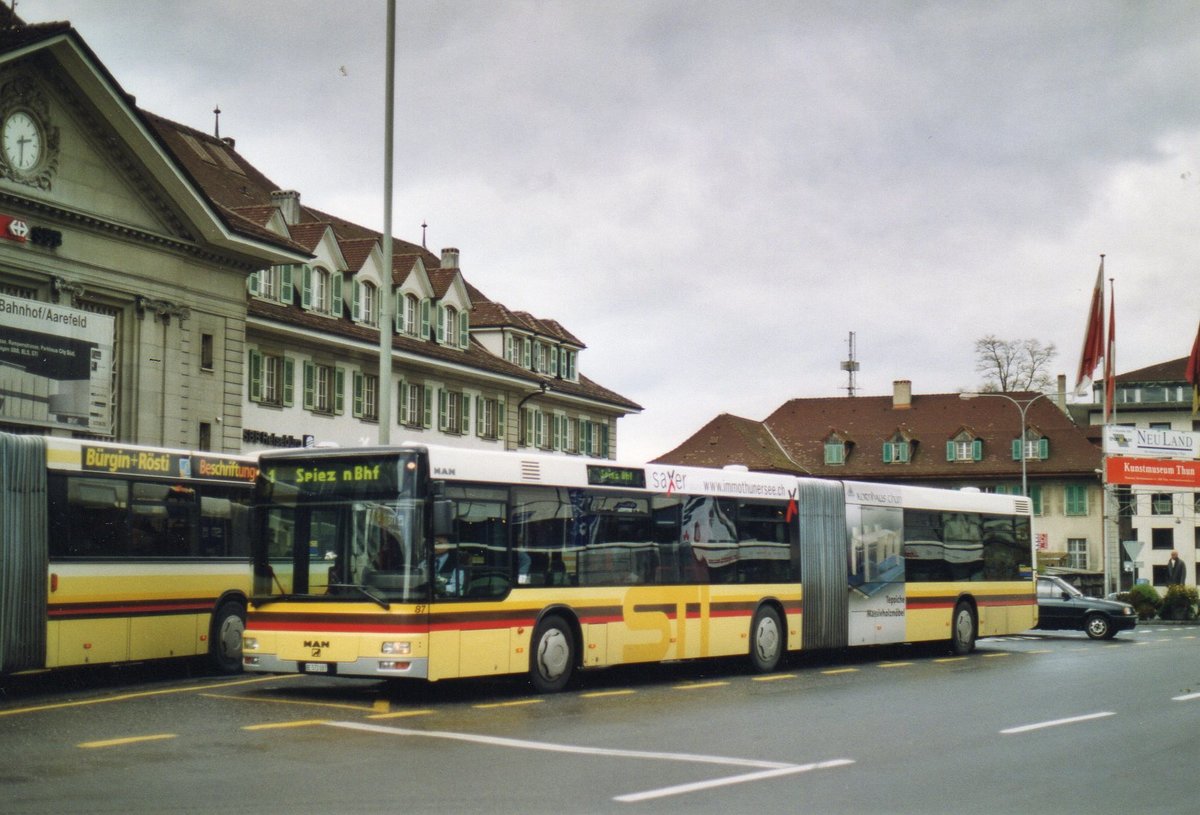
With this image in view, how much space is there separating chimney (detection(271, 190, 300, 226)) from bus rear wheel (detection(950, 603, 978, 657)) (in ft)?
95.3

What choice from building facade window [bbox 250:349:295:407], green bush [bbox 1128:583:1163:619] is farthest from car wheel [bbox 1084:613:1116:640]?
building facade window [bbox 250:349:295:407]

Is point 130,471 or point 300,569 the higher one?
point 130,471

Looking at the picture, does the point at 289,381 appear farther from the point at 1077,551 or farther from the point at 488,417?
the point at 1077,551

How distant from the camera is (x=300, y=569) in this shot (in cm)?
1659

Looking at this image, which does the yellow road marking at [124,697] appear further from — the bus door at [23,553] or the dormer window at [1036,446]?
the dormer window at [1036,446]

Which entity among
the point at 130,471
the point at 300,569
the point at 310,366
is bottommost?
the point at 300,569

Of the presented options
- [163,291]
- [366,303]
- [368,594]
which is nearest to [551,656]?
[368,594]

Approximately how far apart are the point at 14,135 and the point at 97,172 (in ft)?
8.12

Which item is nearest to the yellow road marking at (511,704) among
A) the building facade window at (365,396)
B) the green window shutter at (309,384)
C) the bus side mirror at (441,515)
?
the bus side mirror at (441,515)

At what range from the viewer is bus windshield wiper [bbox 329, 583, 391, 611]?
52.8 ft

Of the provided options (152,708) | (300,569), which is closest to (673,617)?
(300,569)

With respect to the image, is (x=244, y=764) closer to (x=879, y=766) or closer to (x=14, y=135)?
(x=879, y=766)

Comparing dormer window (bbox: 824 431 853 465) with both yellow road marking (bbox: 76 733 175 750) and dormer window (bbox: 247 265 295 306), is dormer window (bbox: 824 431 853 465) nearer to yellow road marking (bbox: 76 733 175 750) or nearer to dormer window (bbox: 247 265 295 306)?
dormer window (bbox: 247 265 295 306)

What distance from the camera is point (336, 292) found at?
157 ft
